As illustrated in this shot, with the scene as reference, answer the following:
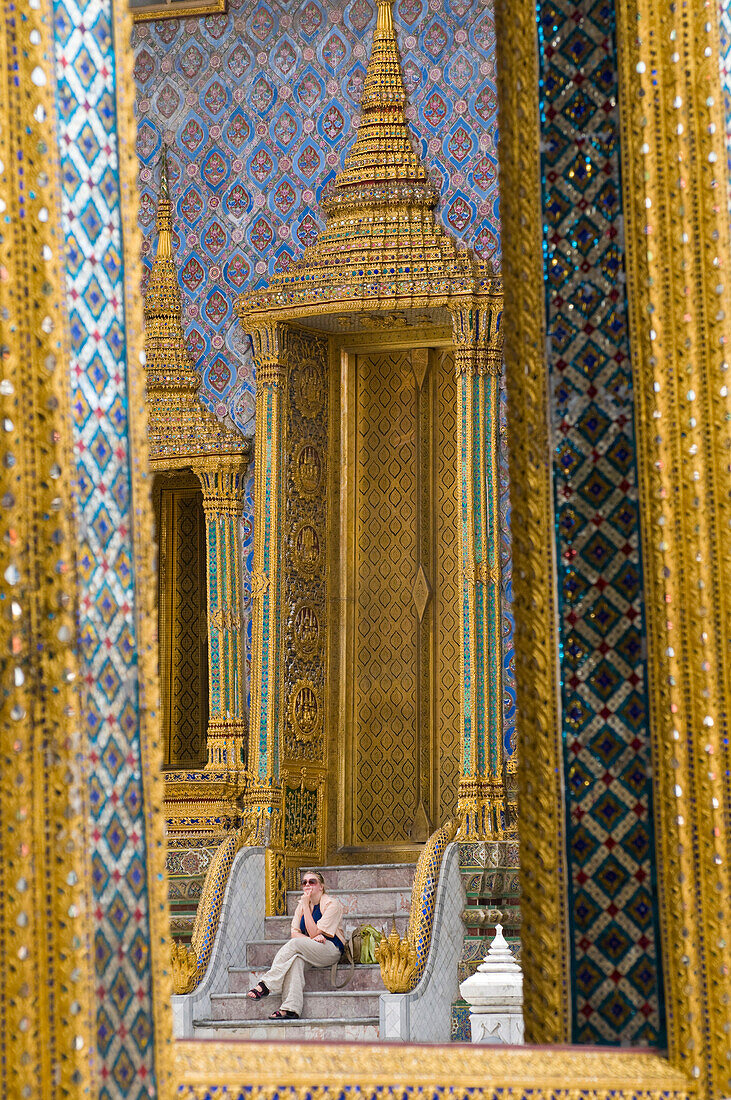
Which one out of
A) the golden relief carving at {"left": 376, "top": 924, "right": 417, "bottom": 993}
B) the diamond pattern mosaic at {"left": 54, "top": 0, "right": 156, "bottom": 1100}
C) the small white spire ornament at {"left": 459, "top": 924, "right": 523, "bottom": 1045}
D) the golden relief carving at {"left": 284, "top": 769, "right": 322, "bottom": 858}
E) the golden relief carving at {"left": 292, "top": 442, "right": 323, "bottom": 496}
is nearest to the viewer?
the diamond pattern mosaic at {"left": 54, "top": 0, "right": 156, "bottom": 1100}

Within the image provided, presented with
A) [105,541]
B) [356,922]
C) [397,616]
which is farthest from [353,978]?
[105,541]

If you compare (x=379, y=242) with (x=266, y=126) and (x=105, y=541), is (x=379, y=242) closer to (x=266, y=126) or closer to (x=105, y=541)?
(x=266, y=126)

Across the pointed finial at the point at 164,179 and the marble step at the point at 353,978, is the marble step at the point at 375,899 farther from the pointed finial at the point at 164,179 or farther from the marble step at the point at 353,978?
the pointed finial at the point at 164,179

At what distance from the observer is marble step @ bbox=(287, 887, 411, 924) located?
815 cm

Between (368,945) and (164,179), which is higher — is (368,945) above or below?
below

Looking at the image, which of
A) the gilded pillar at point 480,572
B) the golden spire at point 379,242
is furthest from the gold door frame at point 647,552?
the golden spire at point 379,242

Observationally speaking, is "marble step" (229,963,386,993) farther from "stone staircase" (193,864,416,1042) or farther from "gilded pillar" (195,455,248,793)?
"gilded pillar" (195,455,248,793)

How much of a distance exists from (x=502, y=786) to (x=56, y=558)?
665 cm

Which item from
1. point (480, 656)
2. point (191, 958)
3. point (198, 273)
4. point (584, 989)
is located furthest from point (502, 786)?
point (584, 989)

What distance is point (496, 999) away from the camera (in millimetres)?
6035

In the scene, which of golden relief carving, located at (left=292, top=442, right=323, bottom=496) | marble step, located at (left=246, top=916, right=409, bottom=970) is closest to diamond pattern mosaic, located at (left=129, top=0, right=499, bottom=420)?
golden relief carving, located at (left=292, top=442, right=323, bottom=496)

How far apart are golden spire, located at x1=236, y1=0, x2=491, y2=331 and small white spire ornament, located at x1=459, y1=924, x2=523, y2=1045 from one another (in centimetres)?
344

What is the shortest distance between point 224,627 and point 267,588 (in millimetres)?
346

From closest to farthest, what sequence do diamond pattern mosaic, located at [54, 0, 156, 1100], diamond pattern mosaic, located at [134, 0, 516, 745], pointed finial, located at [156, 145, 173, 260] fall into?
1. diamond pattern mosaic, located at [54, 0, 156, 1100]
2. diamond pattern mosaic, located at [134, 0, 516, 745]
3. pointed finial, located at [156, 145, 173, 260]
